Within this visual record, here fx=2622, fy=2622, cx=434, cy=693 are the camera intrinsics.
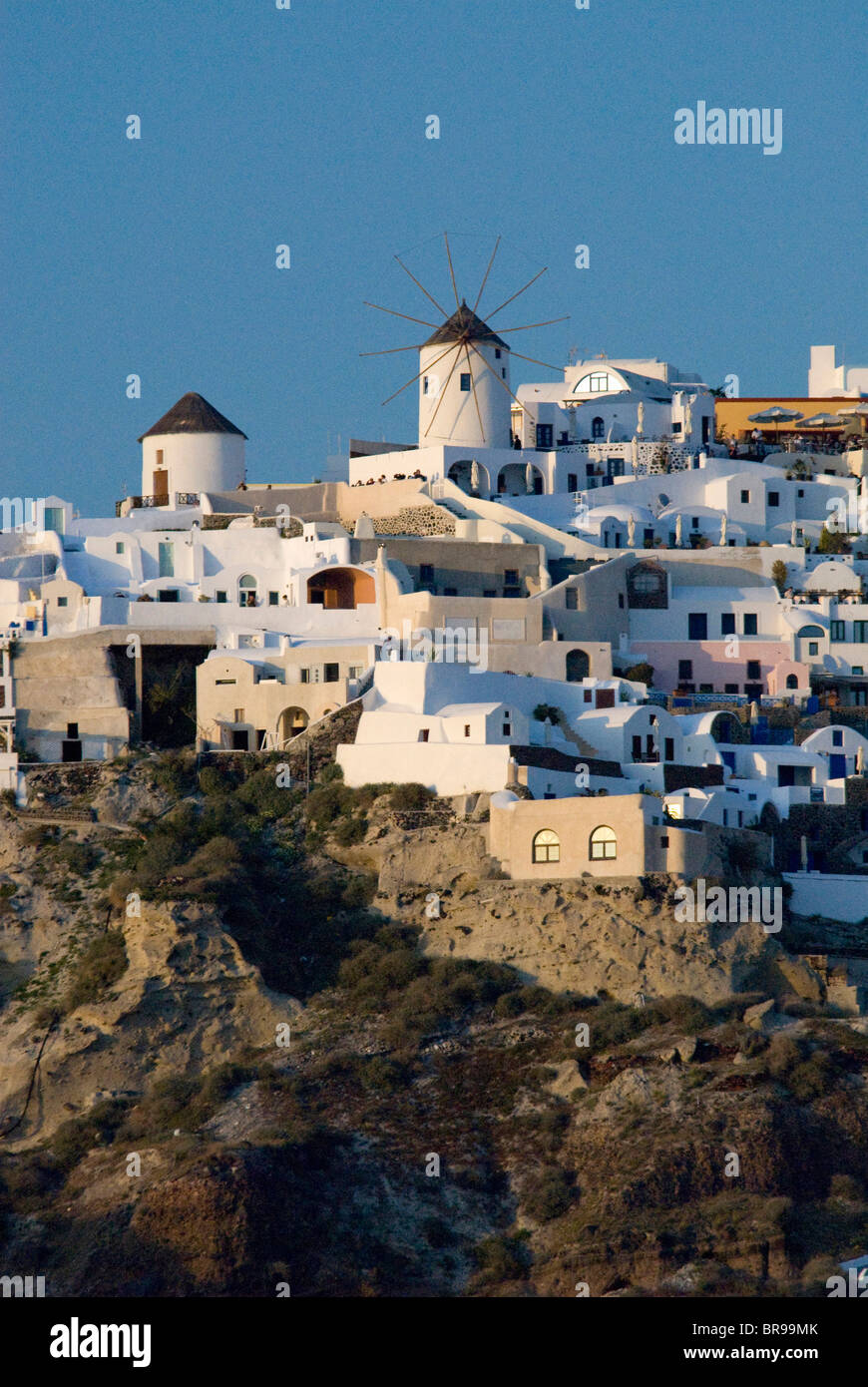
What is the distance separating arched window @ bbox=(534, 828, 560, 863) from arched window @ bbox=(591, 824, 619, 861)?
76 cm

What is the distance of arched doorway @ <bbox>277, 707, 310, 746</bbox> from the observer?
57.6 metres

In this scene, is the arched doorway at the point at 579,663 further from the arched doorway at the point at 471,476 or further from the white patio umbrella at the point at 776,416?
the white patio umbrella at the point at 776,416

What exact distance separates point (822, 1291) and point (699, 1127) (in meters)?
4.55

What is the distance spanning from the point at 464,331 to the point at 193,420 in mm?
8104

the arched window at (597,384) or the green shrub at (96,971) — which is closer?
the green shrub at (96,971)

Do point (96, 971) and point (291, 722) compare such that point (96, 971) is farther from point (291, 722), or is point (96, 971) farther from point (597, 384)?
point (597, 384)

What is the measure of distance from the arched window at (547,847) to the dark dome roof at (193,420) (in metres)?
25.2

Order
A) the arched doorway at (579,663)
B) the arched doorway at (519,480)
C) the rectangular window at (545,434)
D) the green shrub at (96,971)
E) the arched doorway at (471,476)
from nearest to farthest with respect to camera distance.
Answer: the green shrub at (96,971), the arched doorway at (579,663), the arched doorway at (471,476), the arched doorway at (519,480), the rectangular window at (545,434)

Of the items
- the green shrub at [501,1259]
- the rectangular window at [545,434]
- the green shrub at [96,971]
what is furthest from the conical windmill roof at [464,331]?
the green shrub at [501,1259]

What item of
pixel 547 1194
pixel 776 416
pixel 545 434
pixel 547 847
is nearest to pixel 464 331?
pixel 545 434

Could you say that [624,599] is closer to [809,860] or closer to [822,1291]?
[809,860]

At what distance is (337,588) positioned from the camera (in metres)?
63.8

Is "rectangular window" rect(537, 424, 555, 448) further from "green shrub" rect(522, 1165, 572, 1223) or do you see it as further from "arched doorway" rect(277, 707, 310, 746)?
"green shrub" rect(522, 1165, 572, 1223)

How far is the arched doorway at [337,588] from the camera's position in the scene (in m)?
63.6
